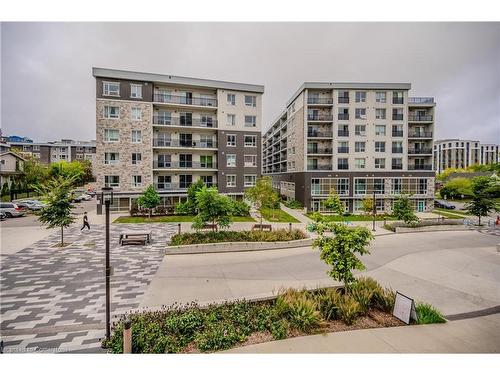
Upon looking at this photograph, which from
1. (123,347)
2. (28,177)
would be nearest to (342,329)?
(123,347)

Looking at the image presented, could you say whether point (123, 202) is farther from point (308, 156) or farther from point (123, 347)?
point (123, 347)

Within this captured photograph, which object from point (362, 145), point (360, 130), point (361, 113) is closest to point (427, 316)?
point (362, 145)

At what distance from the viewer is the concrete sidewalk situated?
19.6ft

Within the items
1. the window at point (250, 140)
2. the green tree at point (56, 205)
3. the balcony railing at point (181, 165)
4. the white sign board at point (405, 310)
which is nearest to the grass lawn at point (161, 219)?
the balcony railing at point (181, 165)

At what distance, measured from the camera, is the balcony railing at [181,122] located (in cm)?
3041

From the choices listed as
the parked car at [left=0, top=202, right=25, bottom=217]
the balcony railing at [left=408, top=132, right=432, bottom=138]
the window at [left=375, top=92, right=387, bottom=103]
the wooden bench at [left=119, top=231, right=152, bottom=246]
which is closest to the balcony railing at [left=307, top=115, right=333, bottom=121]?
the window at [left=375, top=92, right=387, bottom=103]

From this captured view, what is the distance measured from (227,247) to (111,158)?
68.8 ft

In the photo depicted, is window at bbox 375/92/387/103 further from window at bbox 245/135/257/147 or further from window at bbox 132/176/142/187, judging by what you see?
window at bbox 132/176/142/187

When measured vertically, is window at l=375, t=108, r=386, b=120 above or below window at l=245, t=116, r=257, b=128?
above

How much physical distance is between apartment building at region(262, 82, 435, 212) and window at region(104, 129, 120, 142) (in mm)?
23145

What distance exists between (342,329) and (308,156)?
30.7 m

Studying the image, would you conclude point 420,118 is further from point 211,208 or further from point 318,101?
point 211,208

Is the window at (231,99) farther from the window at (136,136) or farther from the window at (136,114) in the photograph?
the window at (136,136)

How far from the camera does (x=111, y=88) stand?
92.4ft
